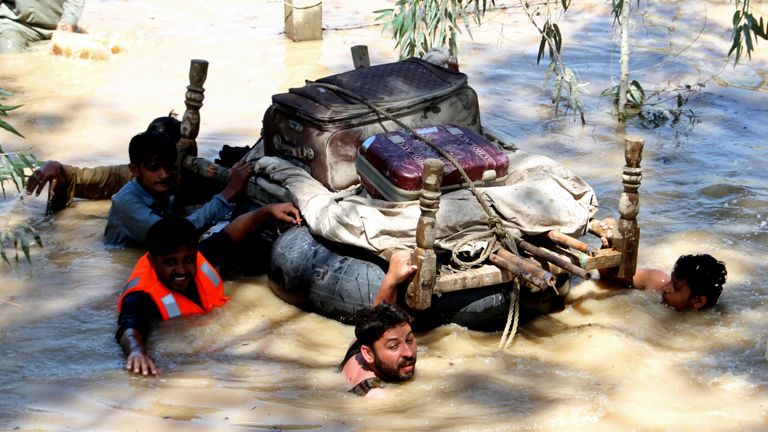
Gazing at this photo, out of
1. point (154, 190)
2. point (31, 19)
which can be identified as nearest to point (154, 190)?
point (154, 190)

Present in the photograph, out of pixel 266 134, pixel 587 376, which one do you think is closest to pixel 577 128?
pixel 266 134

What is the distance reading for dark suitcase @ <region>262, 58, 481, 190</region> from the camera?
596cm

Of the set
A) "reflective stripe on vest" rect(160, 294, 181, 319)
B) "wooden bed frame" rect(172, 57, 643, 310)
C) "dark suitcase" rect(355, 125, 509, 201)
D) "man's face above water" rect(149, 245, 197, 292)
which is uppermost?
"dark suitcase" rect(355, 125, 509, 201)

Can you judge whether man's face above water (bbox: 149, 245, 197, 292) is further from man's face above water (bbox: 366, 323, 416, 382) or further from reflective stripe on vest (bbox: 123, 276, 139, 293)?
man's face above water (bbox: 366, 323, 416, 382)

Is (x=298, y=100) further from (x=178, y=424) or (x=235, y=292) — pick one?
(x=178, y=424)

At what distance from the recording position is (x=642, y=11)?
41.4ft

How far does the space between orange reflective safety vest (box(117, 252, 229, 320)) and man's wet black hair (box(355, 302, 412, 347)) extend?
112 cm

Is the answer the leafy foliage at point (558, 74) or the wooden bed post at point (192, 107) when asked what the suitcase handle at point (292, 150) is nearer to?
the wooden bed post at point (192, 107)

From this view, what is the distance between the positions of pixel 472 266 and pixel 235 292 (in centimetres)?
150

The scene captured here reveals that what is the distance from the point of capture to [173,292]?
5539 mm

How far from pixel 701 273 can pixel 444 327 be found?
55.2 inches

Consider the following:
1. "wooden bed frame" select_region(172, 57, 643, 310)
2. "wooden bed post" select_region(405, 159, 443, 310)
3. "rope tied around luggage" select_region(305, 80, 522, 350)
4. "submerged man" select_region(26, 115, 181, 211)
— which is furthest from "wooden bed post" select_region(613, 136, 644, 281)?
"submerged man" select_region(26, 115, 181, 211)

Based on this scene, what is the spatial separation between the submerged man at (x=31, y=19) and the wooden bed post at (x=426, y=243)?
7560 mm

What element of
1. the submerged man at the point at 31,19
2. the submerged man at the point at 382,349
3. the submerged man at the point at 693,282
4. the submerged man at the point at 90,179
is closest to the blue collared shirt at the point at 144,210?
the submerged man at the point at 90,179
